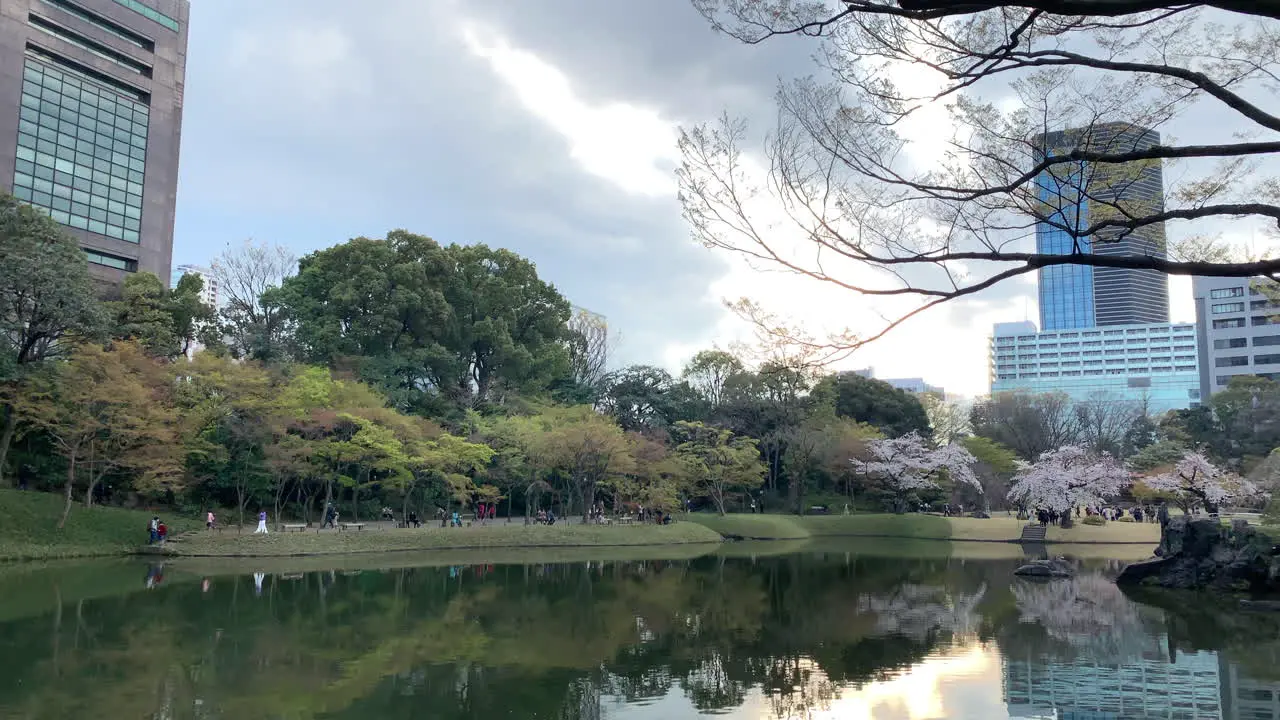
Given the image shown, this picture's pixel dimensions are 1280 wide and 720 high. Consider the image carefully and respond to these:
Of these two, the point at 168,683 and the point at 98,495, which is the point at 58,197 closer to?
the point at 98,495

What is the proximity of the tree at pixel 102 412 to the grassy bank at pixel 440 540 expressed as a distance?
2983 millimetres

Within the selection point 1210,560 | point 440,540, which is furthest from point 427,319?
point 1210,560

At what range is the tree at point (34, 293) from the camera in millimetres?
24266

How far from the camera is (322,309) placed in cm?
4031

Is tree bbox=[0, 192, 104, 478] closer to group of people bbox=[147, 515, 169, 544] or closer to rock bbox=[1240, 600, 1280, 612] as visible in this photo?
group of people bbox=[147, 515, 169, 544]

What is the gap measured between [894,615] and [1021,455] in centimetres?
4043

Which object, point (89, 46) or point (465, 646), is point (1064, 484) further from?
point (89, 46)

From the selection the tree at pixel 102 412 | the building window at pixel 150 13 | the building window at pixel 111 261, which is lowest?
the tree at pixel 102 412

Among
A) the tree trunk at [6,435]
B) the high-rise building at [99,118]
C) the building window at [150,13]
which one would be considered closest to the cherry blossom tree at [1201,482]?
the tree trunk at [6,435]

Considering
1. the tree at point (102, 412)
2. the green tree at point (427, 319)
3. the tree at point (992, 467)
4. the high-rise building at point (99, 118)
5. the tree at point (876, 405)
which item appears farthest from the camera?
the tree at point (876, 405)

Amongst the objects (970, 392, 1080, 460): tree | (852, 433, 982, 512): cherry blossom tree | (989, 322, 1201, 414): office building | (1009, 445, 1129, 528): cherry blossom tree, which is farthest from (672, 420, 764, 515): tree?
(989, 322, 1201, 414): office building

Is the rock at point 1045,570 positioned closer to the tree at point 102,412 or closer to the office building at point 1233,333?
the tree at point 102,412

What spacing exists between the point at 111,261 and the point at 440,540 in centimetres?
2783

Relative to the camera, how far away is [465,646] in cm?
1287
